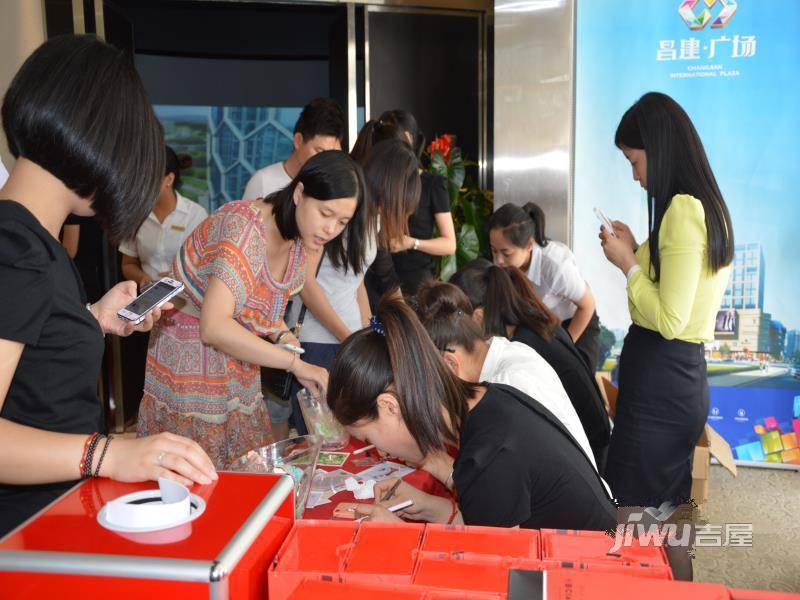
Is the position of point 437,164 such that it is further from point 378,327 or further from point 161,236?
point 378,327

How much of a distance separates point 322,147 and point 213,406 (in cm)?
128

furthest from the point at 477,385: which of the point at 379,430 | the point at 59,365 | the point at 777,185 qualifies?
the point at 777,185

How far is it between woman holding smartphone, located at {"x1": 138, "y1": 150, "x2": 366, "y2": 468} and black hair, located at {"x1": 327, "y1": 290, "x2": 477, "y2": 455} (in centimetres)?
42

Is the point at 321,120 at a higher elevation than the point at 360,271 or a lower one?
higher

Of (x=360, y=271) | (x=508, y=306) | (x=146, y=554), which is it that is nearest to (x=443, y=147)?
(x=360, y=271)

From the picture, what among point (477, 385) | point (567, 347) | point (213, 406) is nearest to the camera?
point (477, 385)

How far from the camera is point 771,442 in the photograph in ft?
11.4

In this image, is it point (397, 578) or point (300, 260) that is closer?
point (397, 578)

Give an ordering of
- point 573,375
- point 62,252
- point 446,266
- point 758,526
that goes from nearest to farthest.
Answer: point 62,252
point 573,375
point 758,526
point 446,266

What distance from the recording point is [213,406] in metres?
1.83

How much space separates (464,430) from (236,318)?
71 cm

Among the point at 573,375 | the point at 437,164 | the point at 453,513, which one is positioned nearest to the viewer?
the point at 453,513

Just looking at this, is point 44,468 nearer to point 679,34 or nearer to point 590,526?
point 590,526

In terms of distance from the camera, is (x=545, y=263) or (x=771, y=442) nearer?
(x=545, y=263)
